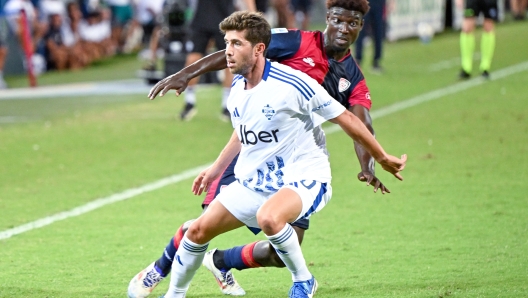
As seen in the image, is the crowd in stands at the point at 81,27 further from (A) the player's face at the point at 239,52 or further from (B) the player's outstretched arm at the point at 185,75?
(A) the player's face at the point at 239,52

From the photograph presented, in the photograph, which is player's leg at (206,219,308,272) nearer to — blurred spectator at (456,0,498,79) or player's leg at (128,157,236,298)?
player's leg at (128,157,236,298)

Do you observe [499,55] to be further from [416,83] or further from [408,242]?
[408,242]

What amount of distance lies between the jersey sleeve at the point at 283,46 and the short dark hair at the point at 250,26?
0.74 meters

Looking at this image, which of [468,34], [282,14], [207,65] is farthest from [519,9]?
[207,65]

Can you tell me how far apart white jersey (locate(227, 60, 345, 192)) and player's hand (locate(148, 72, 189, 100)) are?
0.44 metres

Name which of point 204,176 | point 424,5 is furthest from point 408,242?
point 424,5

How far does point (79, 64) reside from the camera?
20.4 m

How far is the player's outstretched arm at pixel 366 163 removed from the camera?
5.16 metres

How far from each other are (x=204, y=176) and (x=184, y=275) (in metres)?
0.60

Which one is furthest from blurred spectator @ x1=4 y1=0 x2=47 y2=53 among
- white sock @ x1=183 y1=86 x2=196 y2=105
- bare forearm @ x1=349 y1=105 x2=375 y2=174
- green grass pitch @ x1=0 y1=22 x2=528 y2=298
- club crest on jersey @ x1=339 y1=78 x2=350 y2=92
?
bare forearm @ x1=349 y1=105 x2=375 y2=174

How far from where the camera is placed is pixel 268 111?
482 cm

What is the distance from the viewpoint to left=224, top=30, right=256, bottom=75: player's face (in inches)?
188

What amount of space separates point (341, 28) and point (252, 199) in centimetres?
136

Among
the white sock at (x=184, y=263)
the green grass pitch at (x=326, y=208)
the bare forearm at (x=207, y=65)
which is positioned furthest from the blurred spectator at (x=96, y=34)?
the white sock at (x=184, y=263)
